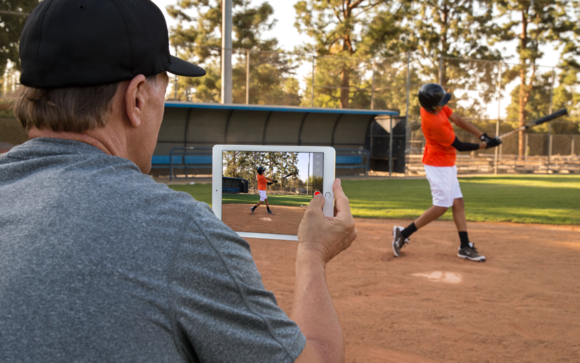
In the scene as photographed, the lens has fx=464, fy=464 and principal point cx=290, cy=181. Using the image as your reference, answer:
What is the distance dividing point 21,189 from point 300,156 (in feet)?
3.43

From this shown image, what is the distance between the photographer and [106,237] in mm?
871

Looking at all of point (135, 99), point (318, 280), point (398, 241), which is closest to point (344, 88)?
point (398, 241)

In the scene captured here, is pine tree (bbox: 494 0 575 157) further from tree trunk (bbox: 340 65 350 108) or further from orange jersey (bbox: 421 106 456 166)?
orange jersey (bbox: 421 106 456 166)

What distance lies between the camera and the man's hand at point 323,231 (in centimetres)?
147

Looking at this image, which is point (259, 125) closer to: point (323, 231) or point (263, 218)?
point (263, 218)

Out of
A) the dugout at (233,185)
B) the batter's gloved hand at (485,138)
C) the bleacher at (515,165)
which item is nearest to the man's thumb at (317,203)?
the dugout at (233,185)

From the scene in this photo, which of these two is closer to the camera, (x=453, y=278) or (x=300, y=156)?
(x=300, y=156)

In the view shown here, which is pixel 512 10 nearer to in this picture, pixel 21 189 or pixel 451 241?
pixel 451 241

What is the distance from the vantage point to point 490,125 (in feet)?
77.5

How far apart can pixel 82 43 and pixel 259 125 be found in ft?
58.0

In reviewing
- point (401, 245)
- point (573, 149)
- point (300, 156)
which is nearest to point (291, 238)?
point (300, 156)

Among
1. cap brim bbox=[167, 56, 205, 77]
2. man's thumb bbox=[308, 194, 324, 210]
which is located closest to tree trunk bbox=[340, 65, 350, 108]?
man's thumb bbox=[308, 194, 324, 210]

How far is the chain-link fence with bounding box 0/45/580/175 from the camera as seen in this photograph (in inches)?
754

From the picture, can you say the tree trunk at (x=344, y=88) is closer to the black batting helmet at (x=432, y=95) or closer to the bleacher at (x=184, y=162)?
the bleacher at (x=184, y=162)
